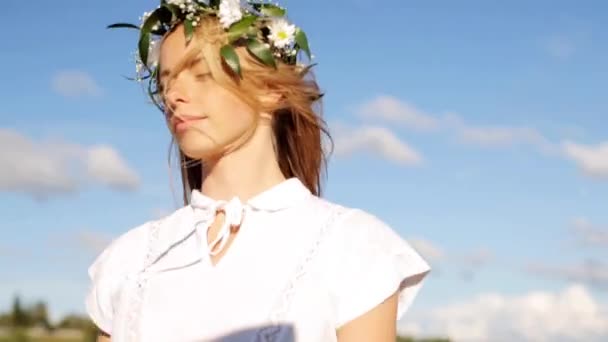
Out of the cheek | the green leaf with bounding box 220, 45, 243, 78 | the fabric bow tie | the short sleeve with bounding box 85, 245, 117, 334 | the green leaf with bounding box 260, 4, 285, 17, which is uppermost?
the green leaf with bounding box 260, 4, 285, 17

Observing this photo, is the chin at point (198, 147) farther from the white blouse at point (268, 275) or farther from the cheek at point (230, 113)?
the white blouse at point (268, 275)

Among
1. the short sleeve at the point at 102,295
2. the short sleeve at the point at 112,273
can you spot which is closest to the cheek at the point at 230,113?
the short sleeve at the point at 112,273

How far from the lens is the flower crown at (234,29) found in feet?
12.5

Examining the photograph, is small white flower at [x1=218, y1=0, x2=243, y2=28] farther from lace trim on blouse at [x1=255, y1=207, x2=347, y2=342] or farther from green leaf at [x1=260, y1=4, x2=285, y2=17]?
lace trim on blouse at [x1=255, y1=207, x2=347, y2=342]

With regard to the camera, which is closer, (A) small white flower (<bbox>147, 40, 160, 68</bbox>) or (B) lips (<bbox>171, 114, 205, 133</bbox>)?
(B) lips (<bbox>171, 114, 205, 133</bbox>)

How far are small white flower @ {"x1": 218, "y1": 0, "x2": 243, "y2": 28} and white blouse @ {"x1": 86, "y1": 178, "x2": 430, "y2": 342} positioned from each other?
0.63m

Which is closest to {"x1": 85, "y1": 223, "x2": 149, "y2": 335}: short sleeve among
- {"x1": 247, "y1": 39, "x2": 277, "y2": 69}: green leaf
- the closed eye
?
the closed eye

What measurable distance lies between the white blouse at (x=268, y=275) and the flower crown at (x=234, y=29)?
19.6 inches

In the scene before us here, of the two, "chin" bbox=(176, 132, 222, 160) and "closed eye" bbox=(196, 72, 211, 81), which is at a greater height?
"closed eye" bbox=(196, 72, 211, 81)

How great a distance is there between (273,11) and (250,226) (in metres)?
0.85

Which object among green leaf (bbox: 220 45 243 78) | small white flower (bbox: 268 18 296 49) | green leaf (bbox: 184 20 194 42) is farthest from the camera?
small white flower (bbox: 268 18 296 49)

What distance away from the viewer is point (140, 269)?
4.02m

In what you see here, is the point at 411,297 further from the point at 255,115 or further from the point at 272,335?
the point at 255,115

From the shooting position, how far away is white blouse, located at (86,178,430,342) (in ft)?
11.8
